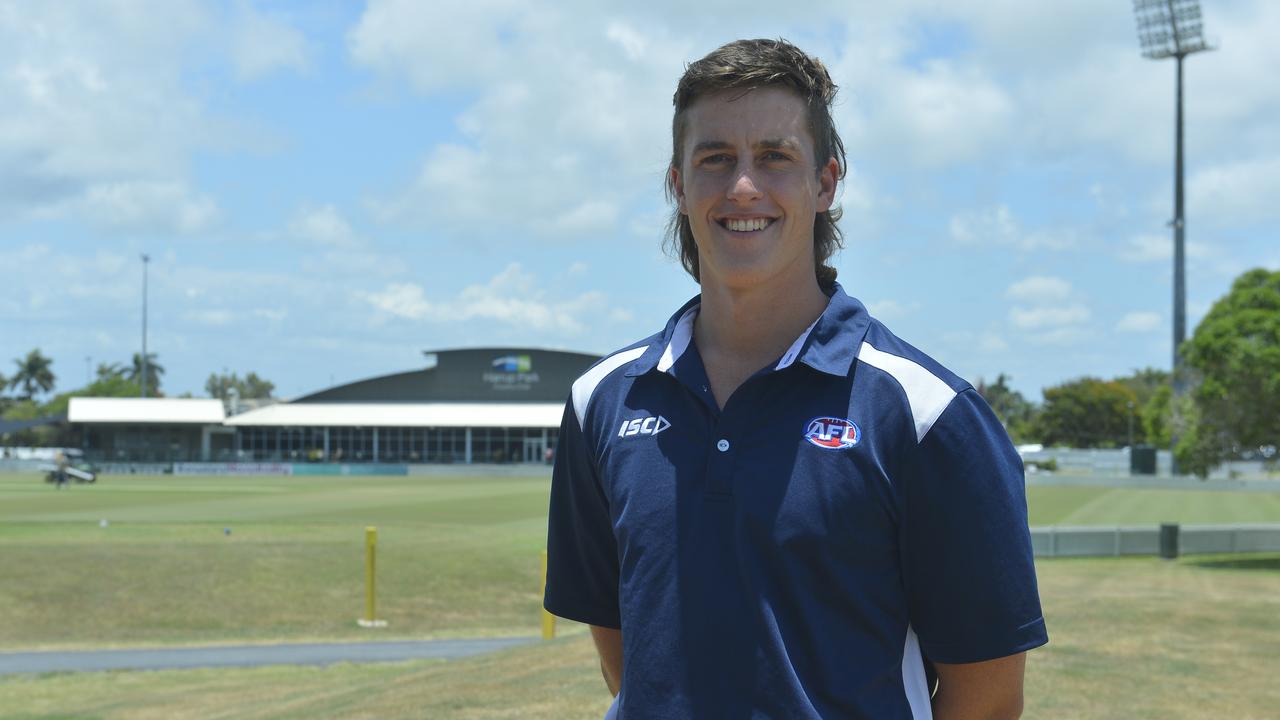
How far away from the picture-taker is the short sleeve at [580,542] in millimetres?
2988

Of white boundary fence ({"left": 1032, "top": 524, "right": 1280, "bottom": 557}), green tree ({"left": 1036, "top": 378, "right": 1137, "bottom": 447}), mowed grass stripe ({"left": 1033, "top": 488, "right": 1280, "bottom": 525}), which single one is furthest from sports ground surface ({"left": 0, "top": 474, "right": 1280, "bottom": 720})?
green tree ({"left": 1036, "top": 378, "right": 1137, "bottom": 447})

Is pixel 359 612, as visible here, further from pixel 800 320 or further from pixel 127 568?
pixel 800 320

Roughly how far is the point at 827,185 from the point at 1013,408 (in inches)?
7032

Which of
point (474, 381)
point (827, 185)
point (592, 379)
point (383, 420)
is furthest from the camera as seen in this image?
point (474, 381)

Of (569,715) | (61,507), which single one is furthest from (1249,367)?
(61,507)

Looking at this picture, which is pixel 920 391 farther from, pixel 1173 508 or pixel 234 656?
pixel 1173 508

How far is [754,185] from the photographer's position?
104 inches

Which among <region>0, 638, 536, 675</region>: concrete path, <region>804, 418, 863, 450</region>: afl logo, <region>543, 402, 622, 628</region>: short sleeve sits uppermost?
<region>804, 418, 863, 450</region>: afl logo

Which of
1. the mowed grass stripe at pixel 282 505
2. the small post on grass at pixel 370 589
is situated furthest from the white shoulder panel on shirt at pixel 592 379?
the mowed grass stripe at pixel 282 505

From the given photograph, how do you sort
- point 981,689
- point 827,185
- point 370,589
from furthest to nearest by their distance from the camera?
1. point 370,589
2. point 827,185
3. point 981,689

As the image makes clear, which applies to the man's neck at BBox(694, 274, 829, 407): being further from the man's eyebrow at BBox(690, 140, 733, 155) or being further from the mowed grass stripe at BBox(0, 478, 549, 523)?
Answer: the mowed grass stripe at BBox(0, 478, 549, 523)

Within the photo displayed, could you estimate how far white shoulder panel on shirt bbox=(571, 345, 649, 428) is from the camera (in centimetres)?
295

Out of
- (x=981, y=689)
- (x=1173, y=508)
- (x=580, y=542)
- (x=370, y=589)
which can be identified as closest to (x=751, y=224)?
(x=580, y=542)

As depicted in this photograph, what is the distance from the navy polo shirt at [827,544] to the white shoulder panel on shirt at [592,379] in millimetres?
357
